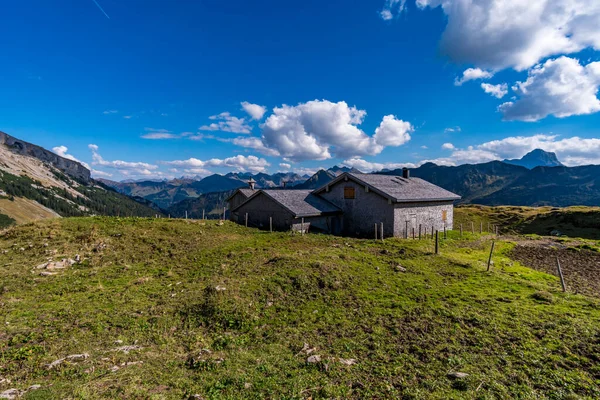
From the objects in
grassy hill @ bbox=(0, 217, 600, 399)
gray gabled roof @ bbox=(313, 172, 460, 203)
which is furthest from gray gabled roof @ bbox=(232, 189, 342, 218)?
grassy hill @ bbox=(0, 217, 600, 399)

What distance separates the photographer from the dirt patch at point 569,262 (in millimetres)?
15347

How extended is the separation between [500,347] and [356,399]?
5.15 m

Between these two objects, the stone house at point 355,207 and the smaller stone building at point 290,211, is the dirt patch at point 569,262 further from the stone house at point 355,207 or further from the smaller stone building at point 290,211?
the smaller stone building at point 290,211

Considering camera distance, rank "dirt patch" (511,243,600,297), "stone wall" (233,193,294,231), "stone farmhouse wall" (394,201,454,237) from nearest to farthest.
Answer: "dirt patch" (511,243,600,297) < "stone farmhouse wall" (394,201,454,237) < "stone wall" (233,193,294,231)

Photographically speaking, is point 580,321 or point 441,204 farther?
point 441,204

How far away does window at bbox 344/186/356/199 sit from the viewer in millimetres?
33266

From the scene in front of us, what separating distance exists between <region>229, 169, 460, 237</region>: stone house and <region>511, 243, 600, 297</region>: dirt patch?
9.50 metres

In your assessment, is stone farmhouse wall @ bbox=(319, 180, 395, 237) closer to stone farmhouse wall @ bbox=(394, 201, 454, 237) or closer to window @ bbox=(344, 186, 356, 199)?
window @ bbox=(344, 186, 356, 199)

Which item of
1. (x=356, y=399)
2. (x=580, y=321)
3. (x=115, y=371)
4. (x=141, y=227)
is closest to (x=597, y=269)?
(x=580, y=321)

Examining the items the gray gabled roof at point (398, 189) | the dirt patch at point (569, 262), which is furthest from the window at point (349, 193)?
the dirt patch at point (569, 262)

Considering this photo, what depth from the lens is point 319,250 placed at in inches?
784

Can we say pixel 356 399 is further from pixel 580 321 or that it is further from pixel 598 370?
pixel 580 321

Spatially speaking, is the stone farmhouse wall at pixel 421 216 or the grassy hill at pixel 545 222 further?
the grassy hill at pixel 545 222

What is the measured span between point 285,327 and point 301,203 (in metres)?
23.0
